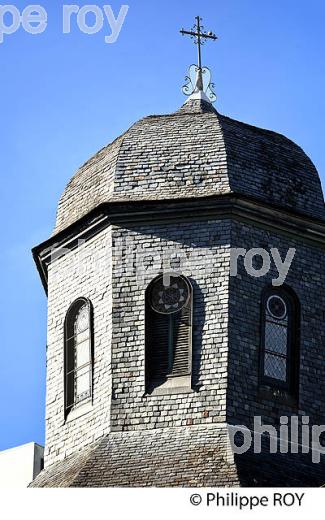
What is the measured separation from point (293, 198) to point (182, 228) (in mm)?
2482

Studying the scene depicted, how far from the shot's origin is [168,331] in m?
55.7

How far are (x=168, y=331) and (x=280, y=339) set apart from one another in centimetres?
207

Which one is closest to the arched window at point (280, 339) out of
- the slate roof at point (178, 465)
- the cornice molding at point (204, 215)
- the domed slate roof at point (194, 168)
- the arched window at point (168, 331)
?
the cornice molding at point (204, 215)

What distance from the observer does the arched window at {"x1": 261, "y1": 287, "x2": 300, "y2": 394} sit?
5562 centimetres

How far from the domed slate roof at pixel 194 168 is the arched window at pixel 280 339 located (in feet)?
5.93

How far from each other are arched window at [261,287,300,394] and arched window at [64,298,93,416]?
3204 mm

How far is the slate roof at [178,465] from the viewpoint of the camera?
52.9m

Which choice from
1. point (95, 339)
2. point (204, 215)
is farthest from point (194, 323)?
point (204, 215)

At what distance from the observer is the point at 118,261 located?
185 ft
